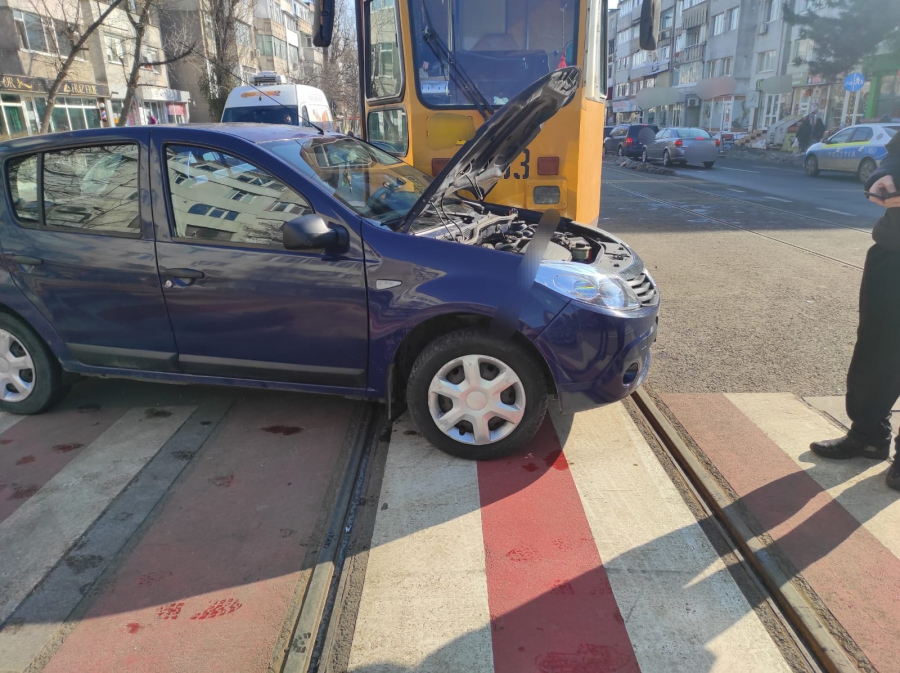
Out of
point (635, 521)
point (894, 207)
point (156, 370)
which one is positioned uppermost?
point (894, 207)

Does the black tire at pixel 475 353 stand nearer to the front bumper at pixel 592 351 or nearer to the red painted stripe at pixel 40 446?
the front bumper at pixel 592 351

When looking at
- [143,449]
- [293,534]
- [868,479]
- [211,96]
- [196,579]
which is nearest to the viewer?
[196,579]

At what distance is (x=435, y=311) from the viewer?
3.60 m

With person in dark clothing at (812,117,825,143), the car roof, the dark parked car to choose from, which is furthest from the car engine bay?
person in dark clothing at (812,117,825,143)

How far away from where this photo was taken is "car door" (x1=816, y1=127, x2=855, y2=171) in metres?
19.5

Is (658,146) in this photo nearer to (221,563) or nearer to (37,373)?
(37,373)

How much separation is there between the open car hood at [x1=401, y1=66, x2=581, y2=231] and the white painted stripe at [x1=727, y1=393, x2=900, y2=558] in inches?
89.5

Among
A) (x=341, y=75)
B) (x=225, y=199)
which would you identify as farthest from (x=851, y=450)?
(x=341, y=75)

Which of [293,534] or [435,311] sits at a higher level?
[435,311]

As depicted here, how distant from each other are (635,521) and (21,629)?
2621mm

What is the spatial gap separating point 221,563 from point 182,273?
168 cm

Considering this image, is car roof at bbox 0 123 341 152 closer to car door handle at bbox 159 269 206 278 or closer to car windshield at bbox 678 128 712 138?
car door handle at bbox 159 269 206 278

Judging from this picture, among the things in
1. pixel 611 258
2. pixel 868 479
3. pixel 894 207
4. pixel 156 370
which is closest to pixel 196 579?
pixel 156 370

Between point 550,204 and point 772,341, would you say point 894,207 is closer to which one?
point 772,341
